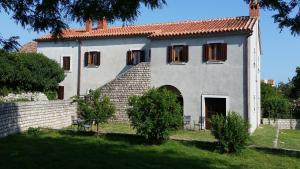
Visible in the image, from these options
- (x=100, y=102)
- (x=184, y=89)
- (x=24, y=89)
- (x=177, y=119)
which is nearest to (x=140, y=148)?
(x=177, y=119)

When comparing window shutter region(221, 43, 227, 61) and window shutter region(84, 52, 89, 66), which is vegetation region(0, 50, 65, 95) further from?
window shutter region(221, 43, 227, 61)

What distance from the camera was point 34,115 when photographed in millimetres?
19641

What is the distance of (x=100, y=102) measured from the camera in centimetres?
1848

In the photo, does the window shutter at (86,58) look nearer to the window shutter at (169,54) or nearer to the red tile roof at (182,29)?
the red tile roof at (182,29)

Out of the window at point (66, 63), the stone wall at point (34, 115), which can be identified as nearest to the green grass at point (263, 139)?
the stone wall at point (34, 115)

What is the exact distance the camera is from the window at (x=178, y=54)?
2497cm

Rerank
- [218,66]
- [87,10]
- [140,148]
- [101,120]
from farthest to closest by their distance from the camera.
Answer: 1. [218,66]
2. [101,120]
3. [140,148]
4. [87,10]

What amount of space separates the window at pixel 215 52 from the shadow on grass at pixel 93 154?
8.21 m

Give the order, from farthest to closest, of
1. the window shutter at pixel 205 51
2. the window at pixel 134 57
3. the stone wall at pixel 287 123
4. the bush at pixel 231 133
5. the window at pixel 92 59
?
the stone wall at pixel 287 123
the window at pixel 92 59
the window at pixel 134 57
the window shutter at pixel 205 51
the bush at pixel 231 133

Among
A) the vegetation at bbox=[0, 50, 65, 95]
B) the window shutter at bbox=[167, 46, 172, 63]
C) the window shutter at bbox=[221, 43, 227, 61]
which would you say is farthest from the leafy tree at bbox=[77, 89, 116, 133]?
the vegetation at bbox=[0, 50, 65, 95]

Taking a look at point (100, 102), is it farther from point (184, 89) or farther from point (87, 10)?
point (87, 10)

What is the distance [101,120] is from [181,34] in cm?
913

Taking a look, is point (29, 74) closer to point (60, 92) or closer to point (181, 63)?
point (60, 92)

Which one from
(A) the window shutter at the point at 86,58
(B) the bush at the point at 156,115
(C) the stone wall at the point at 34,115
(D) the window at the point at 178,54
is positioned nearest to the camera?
(B) the bush at the point at 156,115
